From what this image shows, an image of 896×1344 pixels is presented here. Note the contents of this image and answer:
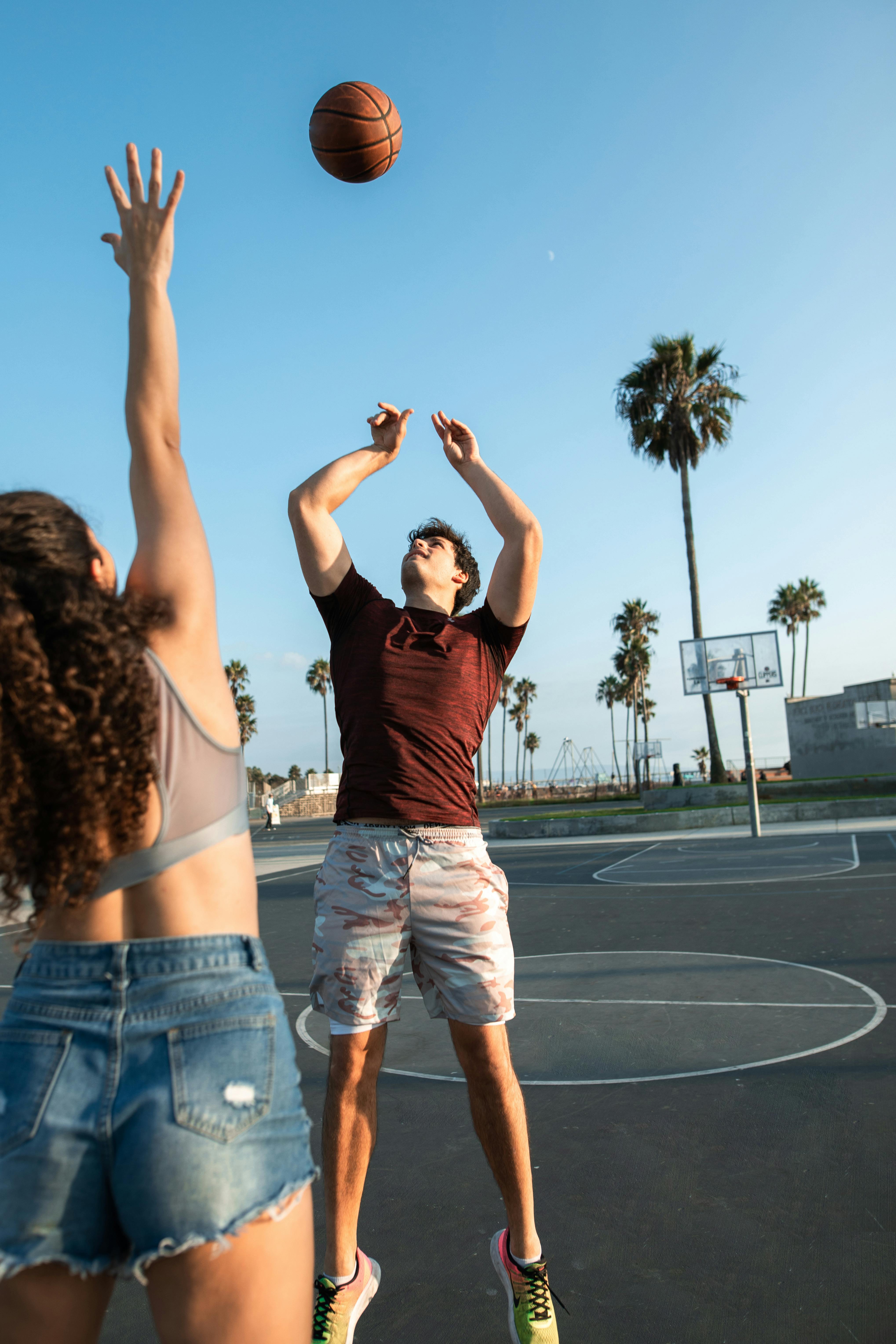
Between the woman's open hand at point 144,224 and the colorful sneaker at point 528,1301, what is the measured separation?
2455mm

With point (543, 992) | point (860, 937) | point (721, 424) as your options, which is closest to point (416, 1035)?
point (543, 992)

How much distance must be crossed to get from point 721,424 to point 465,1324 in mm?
29097

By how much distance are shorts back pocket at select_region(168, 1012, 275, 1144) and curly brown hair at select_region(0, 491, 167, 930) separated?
0.84 ft

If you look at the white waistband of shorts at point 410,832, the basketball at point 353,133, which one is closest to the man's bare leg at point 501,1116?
the white waistband of shorts at point 410,832

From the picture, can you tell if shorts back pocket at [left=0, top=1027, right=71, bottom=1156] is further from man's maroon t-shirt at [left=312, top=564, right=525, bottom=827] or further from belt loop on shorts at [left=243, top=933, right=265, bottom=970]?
man's maroon t-shirt at [left=312, top=564, right=525, bottom=827]

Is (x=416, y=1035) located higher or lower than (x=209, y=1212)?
lower

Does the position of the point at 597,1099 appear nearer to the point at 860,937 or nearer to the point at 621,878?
the point at 860,937

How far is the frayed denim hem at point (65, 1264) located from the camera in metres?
1.12

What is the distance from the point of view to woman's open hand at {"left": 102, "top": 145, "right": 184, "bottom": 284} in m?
1.63

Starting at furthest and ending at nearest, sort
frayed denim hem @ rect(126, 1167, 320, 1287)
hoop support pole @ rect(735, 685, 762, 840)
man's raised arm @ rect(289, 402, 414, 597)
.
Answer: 1. hoop support pole @ rect(735, 685, 762, 840)
2. man's raised arm @ rect(289, 402, 414, 597)
3. frayed denim hem @ rect(126, 1167, 320, 1287)

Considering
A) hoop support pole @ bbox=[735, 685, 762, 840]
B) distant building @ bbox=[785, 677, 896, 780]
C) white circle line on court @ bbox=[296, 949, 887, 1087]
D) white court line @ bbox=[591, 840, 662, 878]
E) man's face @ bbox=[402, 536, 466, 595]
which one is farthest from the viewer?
distant building @ bbox=[785, 677, 896, 780]

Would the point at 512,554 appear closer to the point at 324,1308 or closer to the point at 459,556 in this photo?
the point at 459,556

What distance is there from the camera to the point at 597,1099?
3.62 m

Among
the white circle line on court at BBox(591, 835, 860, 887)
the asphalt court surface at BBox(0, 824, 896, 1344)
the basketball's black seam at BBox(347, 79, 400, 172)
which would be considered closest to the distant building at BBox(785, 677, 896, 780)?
the white circle line on court at BBox(591, 835, 860, 887)
